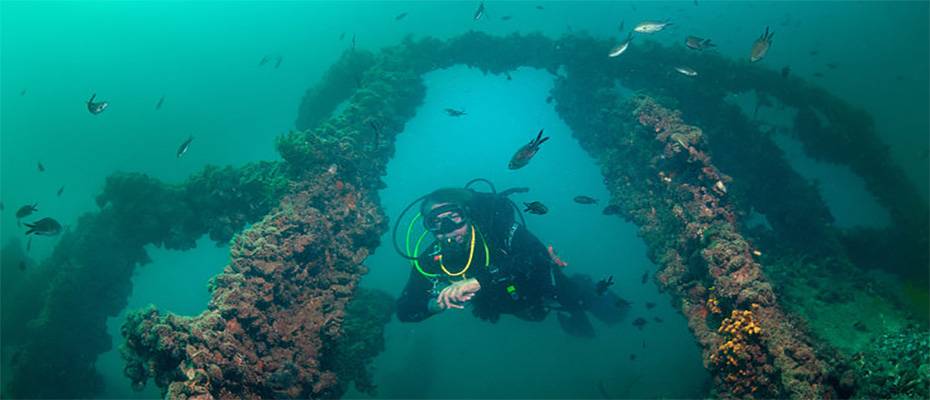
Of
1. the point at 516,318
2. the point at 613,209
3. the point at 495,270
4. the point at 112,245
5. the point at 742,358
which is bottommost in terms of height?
the point at 516,318

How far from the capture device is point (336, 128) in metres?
10.5

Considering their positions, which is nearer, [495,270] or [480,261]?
[495,270]

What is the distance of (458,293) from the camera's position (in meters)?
6.60

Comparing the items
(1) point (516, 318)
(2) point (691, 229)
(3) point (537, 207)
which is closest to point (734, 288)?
(2) point (691, 229)

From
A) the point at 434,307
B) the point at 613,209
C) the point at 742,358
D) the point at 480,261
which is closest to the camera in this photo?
the point at 742,358

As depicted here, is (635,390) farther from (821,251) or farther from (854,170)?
(854,170)

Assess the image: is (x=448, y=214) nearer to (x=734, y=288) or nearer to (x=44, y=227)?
(x=734, y=288)

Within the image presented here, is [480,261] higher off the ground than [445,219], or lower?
lower

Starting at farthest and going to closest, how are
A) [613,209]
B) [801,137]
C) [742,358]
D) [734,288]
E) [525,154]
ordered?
[801,137] → [613,209] → [525,154] → [734,288] → [742,358]

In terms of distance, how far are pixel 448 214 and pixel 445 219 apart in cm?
14

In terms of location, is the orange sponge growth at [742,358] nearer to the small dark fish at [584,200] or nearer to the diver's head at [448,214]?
the small dark fish at [584,200]

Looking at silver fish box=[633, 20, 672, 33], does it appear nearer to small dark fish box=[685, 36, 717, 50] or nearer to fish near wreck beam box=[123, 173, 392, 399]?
small dark fish box=[685, 36, 717, 50]

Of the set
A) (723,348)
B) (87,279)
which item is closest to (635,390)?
(723,348)

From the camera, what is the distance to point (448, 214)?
7.91 metres
